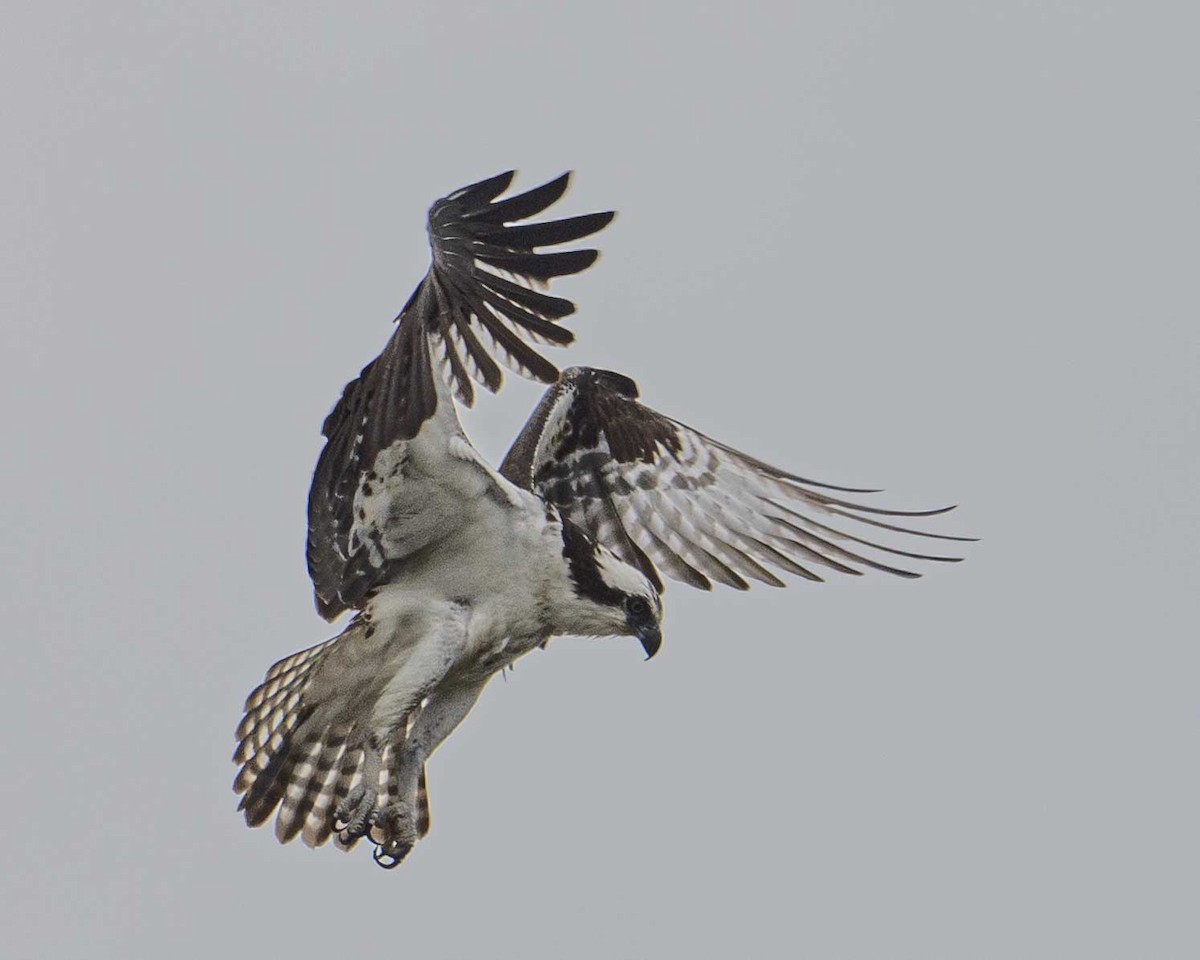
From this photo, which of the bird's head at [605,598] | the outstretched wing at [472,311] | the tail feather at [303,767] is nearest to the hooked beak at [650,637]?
the bird's head at [605,598]

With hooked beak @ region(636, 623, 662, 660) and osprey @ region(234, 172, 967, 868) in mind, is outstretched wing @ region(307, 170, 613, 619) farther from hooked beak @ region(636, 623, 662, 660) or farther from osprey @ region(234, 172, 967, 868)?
hooked beak @ region(636, 623, 662, 660)

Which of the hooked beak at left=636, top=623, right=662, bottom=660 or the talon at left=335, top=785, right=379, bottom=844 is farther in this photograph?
the hooked beak at left=636, top=623, right=662, bottom=660

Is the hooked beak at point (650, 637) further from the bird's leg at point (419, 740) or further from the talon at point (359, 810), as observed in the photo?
the talon at point (359, 810)

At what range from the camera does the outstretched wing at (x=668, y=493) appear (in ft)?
37.2

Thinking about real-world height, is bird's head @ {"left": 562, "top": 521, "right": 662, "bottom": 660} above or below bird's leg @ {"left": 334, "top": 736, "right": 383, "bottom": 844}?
above

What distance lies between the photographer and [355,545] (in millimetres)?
10102

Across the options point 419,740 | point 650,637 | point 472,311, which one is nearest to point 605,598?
point 650,637

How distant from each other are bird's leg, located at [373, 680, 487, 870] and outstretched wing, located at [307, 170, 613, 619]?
1434 millimetres

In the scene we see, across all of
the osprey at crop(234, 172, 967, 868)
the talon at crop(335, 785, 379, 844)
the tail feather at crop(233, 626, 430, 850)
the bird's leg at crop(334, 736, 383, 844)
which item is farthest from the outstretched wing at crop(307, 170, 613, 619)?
the tail feather at crop(233, 626, 430, 850)

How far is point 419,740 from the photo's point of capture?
10383 mm

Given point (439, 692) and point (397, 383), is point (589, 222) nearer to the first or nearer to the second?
point (397, 383)

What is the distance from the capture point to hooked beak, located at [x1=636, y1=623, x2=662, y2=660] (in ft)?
33.8

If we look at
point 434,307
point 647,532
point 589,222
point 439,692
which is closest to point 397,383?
point 434,307

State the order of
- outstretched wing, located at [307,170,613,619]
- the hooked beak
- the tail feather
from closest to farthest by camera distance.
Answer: outstretched wing, located at [307,170,613,619] < the hooked beak < the tail feather
